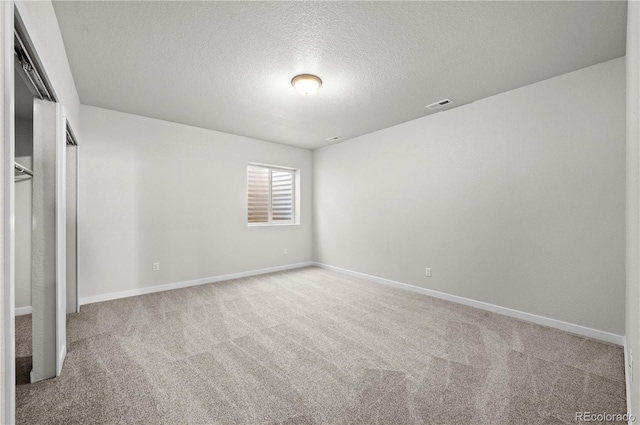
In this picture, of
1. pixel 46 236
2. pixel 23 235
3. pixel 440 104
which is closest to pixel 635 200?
pixel 440 104

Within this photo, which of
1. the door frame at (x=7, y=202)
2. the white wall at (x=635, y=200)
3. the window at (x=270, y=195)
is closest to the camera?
the door frame at (x=7, y=202)

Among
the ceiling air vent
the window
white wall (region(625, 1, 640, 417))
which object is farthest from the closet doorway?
the ceiling air vent

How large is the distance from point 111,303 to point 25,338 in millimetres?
1009

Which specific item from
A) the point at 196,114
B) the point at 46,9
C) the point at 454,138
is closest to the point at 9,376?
the point at 46,9

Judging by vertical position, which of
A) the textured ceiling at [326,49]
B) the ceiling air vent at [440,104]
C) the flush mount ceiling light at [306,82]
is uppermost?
the textured ceiling at [326,49]

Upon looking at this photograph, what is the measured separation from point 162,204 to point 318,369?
341cm

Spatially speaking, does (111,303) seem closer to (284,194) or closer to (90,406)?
(90,406)

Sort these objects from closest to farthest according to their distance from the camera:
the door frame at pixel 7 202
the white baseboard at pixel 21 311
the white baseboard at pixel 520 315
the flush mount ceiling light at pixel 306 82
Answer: the door frame at pixel 7 202 → the white baseboard at pixel 520 315 → the flush mount ceiling light at pixel 306 82 → the white baseboard at pixel 21 311

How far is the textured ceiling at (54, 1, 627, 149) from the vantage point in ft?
6.42

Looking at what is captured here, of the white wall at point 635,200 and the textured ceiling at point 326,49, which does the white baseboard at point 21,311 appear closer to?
the textured ceiling at point 326,49

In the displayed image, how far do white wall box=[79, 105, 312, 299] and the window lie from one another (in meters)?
0.27

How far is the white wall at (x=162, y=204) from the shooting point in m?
3.68

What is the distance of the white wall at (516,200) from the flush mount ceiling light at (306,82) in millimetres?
1958

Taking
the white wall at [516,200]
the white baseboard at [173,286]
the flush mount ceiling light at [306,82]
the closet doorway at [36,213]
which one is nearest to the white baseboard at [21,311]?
the closet doorway at [36,213]
